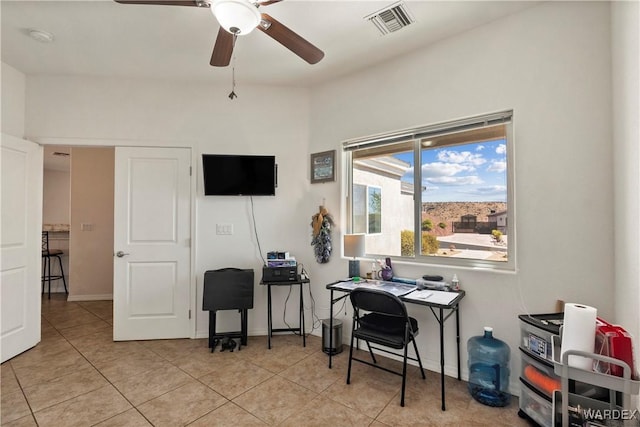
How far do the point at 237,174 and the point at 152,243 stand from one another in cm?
124

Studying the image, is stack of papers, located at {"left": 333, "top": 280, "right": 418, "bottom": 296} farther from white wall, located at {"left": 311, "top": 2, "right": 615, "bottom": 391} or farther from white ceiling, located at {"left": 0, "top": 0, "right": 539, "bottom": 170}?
white ceiling, located at {"left": 0, "top": 0, "right": 539, "bottom": 170}

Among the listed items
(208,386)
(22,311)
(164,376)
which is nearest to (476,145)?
(208,386)

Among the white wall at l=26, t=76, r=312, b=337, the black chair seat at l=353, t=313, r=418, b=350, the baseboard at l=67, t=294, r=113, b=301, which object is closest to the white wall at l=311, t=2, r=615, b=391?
the black chair seat at l=353, t=313, r=418, b=350

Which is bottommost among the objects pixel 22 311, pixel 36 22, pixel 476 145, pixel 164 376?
pixel 164 376

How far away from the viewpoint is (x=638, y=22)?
58.4 inches

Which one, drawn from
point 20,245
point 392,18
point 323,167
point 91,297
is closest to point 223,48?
point 392,18

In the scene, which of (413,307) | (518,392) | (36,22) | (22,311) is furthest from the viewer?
(22,311)

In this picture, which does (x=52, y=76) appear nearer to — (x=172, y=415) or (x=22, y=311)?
(x=22, y=311)

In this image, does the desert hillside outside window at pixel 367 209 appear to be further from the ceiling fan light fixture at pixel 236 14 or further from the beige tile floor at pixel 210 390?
the ceiling fan light fixture at pixel 236 14

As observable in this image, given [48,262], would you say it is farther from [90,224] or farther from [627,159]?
[627,159]

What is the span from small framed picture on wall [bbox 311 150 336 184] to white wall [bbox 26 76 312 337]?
4.6 inches

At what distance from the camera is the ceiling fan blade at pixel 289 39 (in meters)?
1.74

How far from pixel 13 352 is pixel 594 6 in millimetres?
5649

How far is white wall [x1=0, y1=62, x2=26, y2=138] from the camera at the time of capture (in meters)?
2.88
